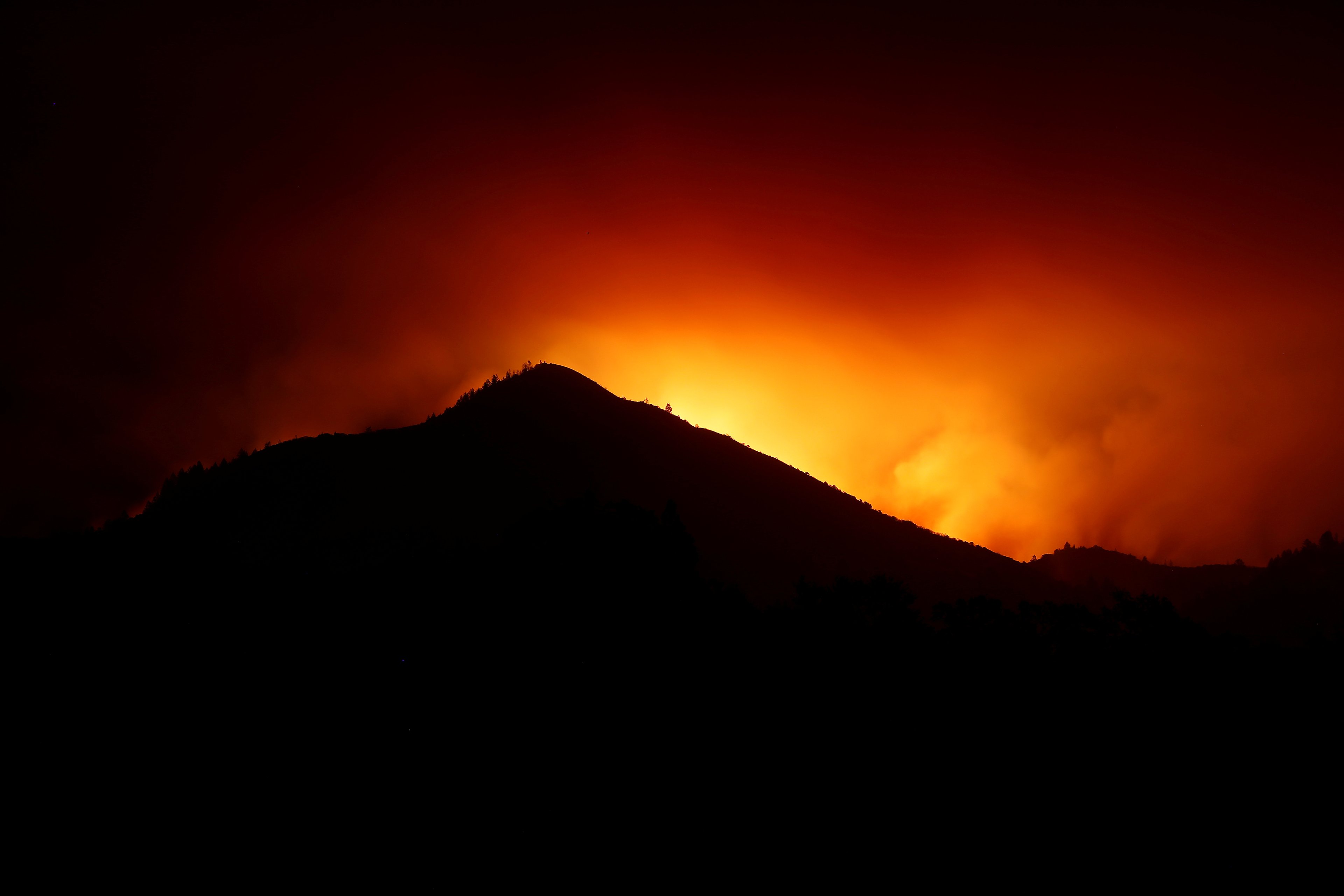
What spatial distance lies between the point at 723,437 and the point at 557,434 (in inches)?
1433

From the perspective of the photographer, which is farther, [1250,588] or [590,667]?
[1250,588]

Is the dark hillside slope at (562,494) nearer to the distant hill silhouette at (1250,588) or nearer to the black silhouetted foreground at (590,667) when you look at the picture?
the black silhouetted foreground at (590,667)

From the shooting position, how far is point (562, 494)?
88.0 metres

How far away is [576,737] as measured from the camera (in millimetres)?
28047

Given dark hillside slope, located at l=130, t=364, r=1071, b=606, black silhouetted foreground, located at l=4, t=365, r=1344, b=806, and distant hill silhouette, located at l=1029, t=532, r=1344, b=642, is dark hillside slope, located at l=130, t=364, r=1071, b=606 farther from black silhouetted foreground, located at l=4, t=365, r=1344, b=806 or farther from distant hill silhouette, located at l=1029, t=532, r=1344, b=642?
distant hill silhouette, located at l=1029, t=532, r=1344, b=642

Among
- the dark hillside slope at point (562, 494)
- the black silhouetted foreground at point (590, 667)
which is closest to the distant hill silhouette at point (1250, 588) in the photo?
the dark hillside slope at point (562, 494)

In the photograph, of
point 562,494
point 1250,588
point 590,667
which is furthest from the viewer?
point 1250,588

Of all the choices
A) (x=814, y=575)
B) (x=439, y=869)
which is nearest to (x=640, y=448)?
(x=814, y=575)

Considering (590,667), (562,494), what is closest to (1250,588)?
(562,494)

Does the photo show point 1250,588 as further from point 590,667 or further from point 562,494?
point 590,667

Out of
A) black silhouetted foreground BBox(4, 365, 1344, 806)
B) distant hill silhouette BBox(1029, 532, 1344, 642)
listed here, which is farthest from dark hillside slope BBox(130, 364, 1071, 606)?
distant hill silhouette BBox(1029, 532, 1344, 642)

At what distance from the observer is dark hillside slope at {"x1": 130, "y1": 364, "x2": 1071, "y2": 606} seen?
70.3m

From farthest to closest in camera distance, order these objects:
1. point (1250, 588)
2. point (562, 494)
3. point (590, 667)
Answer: point (1250, 588) < point (562, 494) < point (590, 667)

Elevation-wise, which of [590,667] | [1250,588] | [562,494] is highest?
[1250,588]
